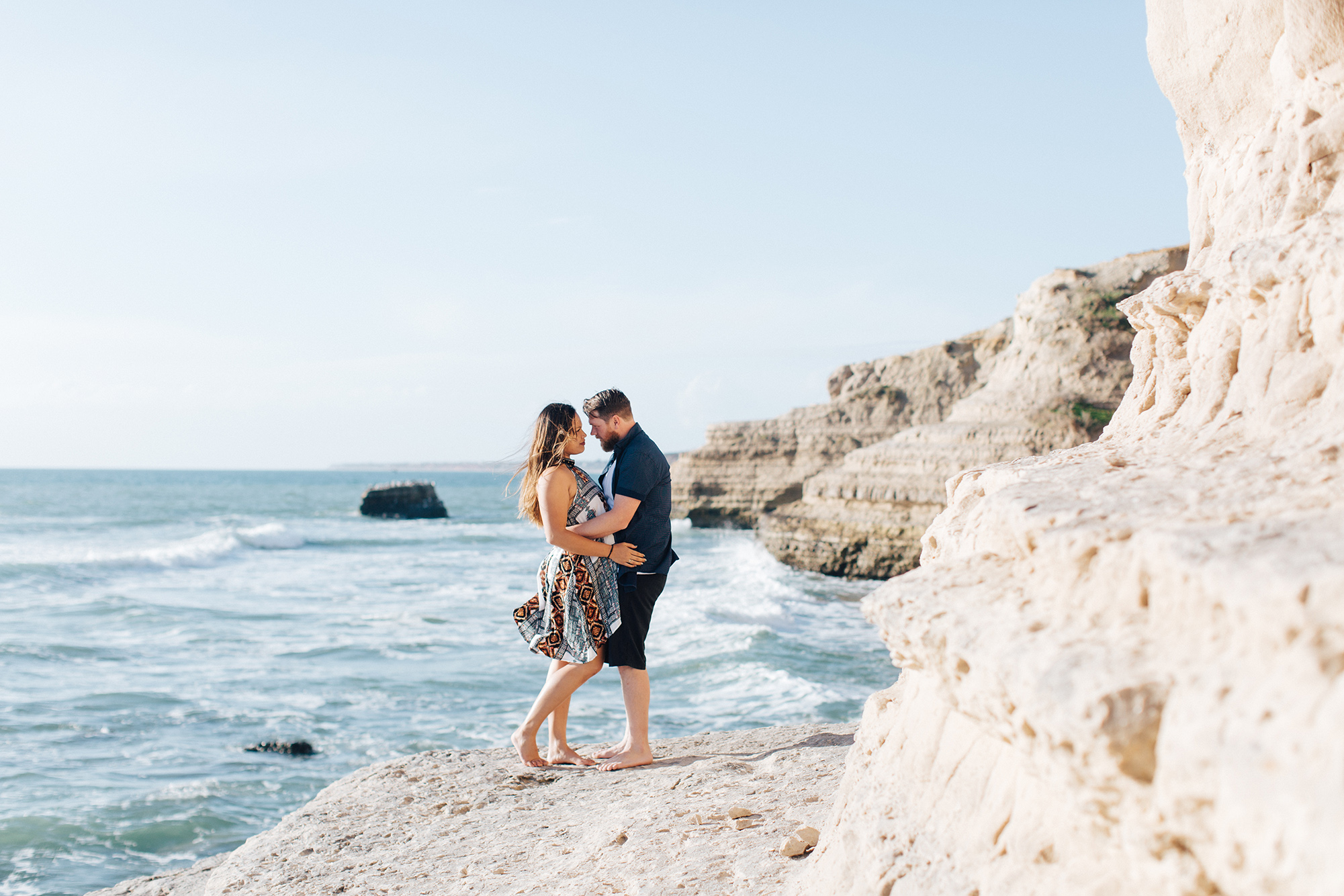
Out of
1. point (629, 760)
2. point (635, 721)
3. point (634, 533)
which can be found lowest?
point (629, 760)

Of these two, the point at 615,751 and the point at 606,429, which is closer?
the point at 606,429

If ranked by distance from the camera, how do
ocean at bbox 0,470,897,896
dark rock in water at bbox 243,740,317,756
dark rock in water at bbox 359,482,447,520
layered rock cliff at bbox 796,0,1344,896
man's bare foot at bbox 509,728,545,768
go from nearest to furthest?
1. layered rock cliff at bbox 796,0,1344,896
2. man's bare foot at bbox 509,728,545,768
3. ocean at bbox 0,470,897,896
4. dark rock in water at bbox 243,740,317,756
5. dark rock in water at bbox 359,482,447,520

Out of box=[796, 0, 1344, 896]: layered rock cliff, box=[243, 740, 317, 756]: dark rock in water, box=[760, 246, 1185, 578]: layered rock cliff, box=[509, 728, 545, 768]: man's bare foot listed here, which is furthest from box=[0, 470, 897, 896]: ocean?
box=[796, 0, 1344, 896]: layered rock cliff

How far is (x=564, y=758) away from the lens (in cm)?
447

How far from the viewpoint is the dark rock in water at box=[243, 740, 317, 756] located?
672 cm

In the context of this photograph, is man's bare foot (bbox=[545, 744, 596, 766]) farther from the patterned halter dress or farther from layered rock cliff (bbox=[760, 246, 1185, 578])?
layered rock cliff (bbox=[760, 246, 1185, 578])

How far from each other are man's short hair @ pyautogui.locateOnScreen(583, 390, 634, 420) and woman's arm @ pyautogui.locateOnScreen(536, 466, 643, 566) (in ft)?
1.05

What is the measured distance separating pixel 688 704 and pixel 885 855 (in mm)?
5898

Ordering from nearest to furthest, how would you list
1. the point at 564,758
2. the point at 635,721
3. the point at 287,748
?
the point at 635,721, the point at 564,758, the point at 287,748

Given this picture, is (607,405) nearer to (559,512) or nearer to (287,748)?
(559,512)

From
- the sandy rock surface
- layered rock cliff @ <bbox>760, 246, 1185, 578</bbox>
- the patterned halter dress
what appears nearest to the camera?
the sandy rock surface

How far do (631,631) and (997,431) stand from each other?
1731cm

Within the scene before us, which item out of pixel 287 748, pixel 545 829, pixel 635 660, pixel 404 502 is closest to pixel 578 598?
pixel 635 660

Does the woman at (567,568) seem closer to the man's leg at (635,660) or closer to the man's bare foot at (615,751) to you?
the man's leg at (635,660)
